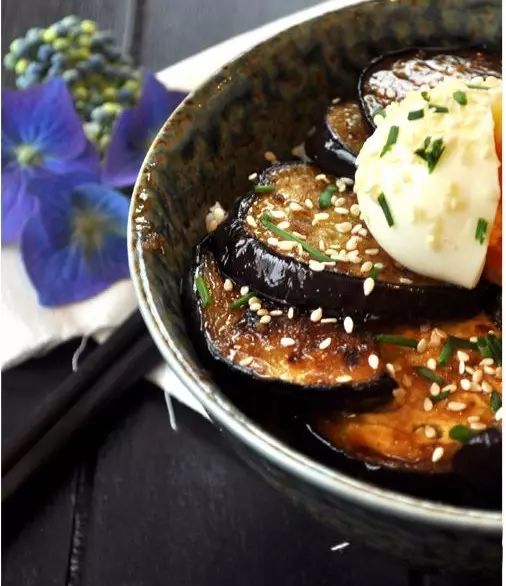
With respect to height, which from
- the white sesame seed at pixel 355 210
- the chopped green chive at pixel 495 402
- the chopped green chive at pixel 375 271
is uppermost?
the white sesame seed at pixel 355 210

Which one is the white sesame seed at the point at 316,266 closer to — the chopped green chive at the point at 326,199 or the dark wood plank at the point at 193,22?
the chopped green chive at the point at 326,199

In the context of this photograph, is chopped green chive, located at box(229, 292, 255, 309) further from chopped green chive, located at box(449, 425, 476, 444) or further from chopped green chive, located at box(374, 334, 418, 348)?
chopped green chive, located at box(449, 425, 476, 444)

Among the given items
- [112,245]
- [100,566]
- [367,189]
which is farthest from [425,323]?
A: [112,245]

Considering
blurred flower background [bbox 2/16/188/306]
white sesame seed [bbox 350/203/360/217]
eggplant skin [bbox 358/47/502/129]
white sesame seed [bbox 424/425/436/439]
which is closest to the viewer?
white sesame seed [bbox 424/425/436/439]

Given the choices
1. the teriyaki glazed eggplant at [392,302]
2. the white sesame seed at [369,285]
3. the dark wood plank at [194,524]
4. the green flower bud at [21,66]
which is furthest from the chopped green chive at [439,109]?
the green flower bud at [21,66]

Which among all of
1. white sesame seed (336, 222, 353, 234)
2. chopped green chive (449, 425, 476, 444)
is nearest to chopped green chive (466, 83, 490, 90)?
white sesame seed (336, 222, 353, 234)

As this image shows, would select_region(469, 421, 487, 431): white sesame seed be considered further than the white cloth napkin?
No

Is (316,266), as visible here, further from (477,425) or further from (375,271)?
(477,425)
